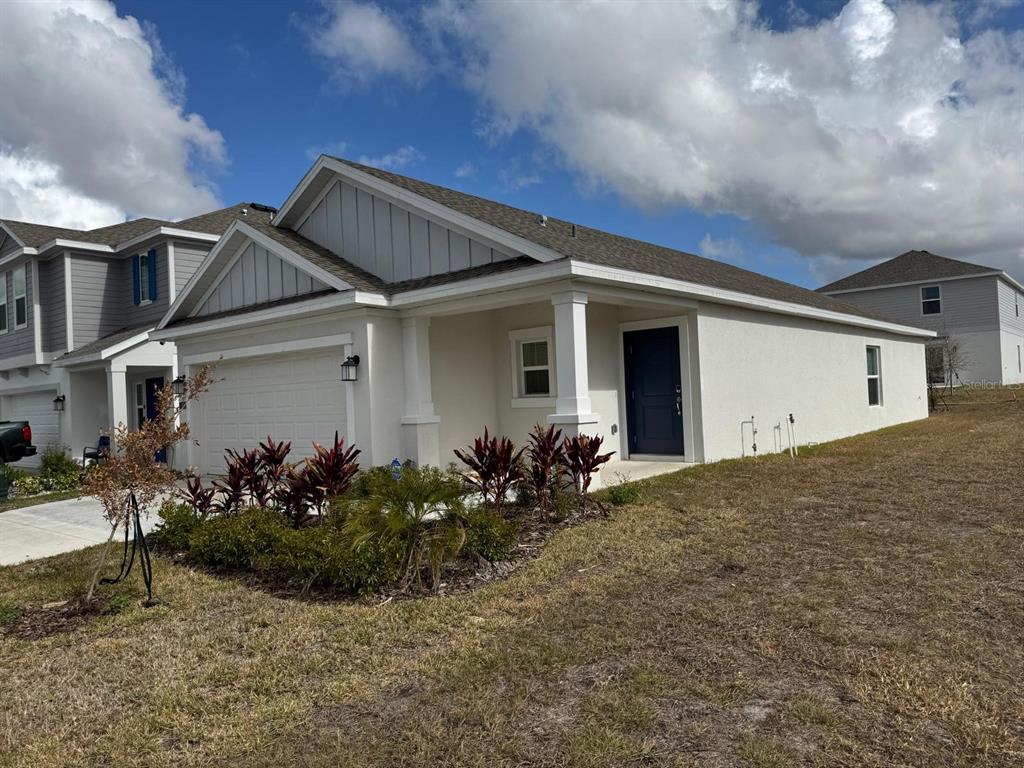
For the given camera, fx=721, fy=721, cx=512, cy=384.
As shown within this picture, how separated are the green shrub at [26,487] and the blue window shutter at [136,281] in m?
5.93

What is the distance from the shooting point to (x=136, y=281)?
17.6m

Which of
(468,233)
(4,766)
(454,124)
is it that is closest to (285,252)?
(468,233)

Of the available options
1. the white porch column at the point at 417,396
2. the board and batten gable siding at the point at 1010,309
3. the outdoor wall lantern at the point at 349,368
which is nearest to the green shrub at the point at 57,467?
the outdoor wall lantern at the point at 349,368

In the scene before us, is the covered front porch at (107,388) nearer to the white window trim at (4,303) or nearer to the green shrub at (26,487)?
the green shrub at (26,487)

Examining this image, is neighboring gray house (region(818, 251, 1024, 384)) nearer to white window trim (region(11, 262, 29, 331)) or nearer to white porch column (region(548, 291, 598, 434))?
white porch column (region(548, 291, 598, 434))

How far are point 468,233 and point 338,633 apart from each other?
652 centimetres

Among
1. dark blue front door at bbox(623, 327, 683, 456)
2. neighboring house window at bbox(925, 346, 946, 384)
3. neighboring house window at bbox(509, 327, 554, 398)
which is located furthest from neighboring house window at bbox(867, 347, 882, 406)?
neighboring house window at bbox(925, 346, 946, 384)

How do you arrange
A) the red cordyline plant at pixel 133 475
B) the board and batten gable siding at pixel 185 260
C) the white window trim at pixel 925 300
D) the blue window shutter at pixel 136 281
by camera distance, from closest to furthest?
1. the red cordyline plant at pixel 133 475
2. the board and batten gable siding at pixel 185 260
3. the blue window shutter at pixel 136 281
4. the white window trim at pixel 925 300

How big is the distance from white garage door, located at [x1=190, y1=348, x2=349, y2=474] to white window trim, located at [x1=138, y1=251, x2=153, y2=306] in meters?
5.30

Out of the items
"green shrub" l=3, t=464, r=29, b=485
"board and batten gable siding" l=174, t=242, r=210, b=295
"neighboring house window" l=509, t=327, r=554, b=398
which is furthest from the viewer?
"board and batten gable siding" l=174, t=242, r=210, b=295

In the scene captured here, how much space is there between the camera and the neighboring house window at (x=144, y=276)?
1703 centimetres

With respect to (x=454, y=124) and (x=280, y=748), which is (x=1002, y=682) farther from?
(x=454, y=124)

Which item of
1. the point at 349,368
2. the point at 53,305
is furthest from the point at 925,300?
the point at 53,305

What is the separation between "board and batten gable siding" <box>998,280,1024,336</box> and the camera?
31442mm
